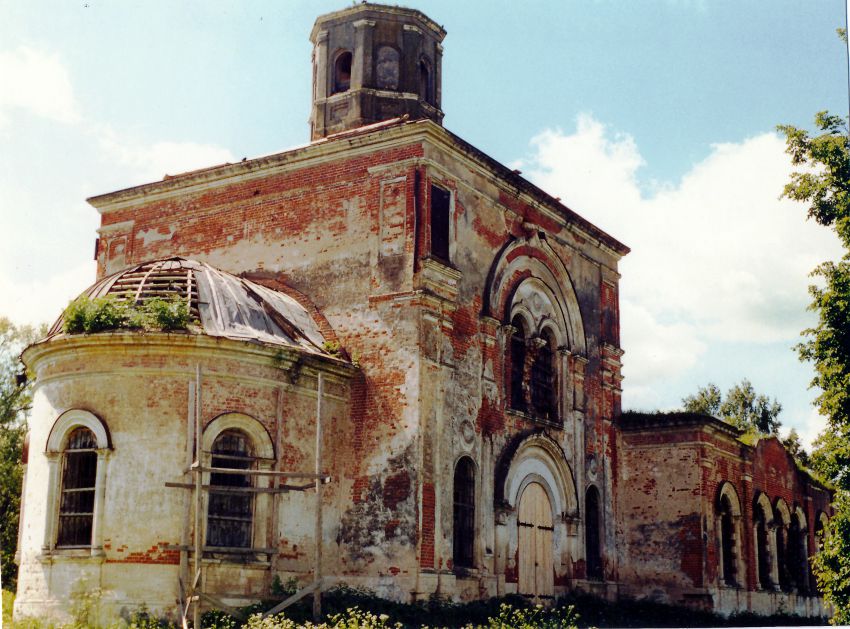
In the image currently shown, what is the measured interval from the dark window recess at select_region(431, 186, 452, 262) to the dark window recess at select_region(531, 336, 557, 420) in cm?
375

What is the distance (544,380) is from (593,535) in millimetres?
3487

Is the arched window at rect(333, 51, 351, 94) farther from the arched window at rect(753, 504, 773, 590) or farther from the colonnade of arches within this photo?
the arched window at rect(753, 504, 773, 590)

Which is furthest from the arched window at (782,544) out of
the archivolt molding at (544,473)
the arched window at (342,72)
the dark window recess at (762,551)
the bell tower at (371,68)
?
the arched window at (342,72)

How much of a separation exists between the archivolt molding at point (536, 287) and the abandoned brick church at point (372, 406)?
2.4 inches

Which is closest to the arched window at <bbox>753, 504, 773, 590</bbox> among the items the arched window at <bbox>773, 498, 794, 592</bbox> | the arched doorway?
the arched window at <bbox>773, 498, 794, 592</bbox>

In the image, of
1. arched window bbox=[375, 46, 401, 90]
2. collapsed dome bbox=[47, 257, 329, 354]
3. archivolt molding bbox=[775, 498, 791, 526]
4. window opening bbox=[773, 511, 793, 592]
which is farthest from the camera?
archivolt molding bbox=[775, 498, 791, 526]

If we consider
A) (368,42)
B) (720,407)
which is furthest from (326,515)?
(720,407)

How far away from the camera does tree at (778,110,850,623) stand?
56.9 feet

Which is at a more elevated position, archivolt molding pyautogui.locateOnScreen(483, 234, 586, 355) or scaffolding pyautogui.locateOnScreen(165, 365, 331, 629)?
archivolt molding pyautogui.locateOnScreen(483, 234, 586, 355)

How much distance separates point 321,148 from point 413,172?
193 centimetres

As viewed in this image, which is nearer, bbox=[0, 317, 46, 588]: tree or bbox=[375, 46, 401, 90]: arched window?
bbox=[375, 46, 401, 90]: arched window

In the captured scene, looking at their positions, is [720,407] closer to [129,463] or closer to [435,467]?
[435,467]

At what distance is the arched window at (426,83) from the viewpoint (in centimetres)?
2136

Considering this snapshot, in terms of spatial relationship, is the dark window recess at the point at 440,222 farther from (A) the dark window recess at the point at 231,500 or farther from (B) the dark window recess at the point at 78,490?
(B) the dark window recess at the point at 78,490
